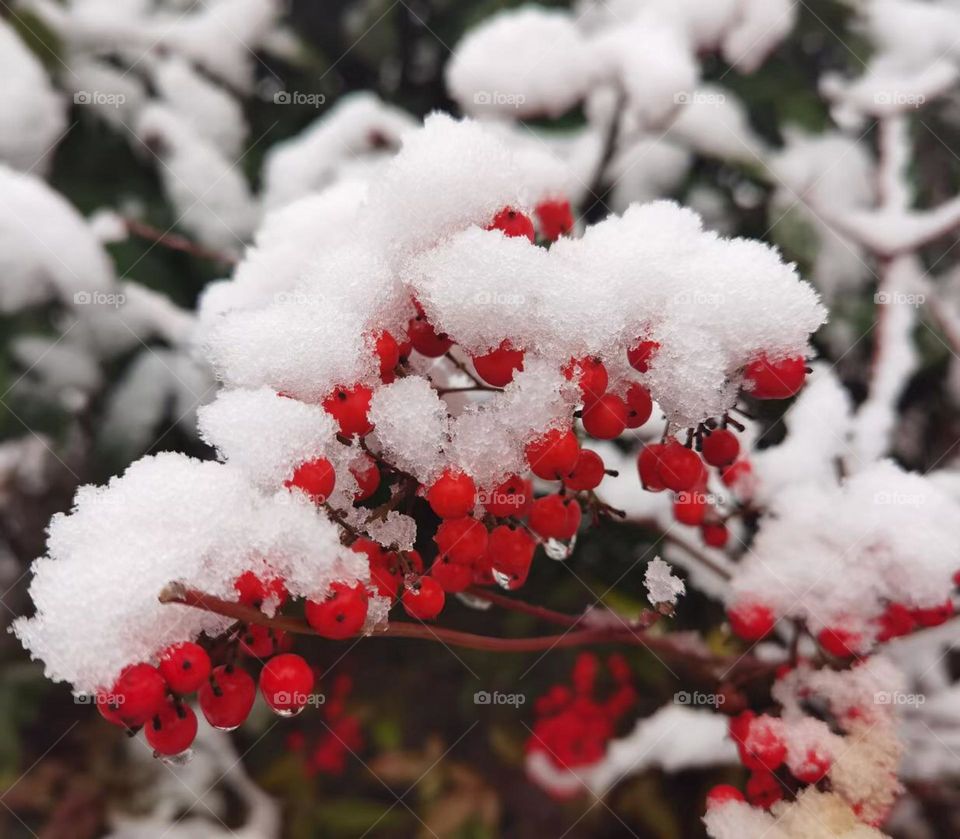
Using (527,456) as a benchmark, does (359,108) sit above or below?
below

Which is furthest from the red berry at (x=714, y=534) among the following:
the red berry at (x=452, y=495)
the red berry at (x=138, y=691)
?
the red berry at (x=138, y=691)

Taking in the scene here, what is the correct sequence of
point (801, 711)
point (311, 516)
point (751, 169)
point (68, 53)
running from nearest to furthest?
point (311, 516)
point (801, 711)
point (751, 169)
point (68, 53)

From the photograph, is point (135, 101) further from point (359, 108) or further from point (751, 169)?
point (751, 169)


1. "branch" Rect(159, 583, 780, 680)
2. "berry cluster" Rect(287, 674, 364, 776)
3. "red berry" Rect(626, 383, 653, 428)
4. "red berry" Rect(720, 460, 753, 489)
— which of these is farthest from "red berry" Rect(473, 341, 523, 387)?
"berry cluster" Rect(287, 674, 364, 776)

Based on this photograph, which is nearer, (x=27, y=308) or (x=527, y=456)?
(x=527, y=456)

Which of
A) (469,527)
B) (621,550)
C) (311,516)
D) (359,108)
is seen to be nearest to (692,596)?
(621,550)

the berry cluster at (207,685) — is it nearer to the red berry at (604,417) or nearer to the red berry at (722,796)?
the red berry at (604,417)

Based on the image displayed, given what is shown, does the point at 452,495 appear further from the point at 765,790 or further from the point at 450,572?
the point at 765,790
